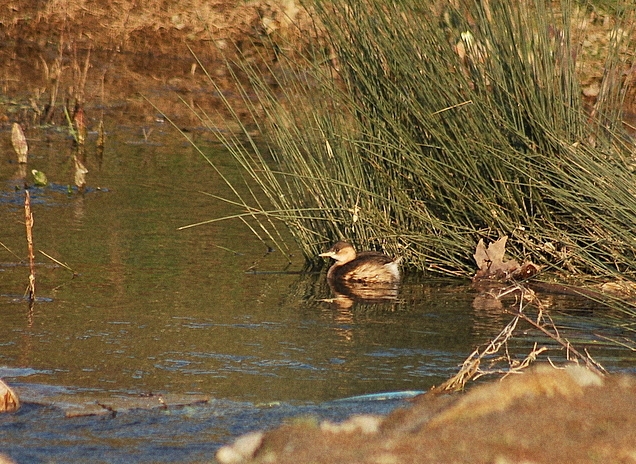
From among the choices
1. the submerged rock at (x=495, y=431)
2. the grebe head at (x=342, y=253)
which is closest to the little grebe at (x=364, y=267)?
the grebe head at (x=342, y=253)

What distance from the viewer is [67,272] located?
681cm

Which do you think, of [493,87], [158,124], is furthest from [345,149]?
[158,124]

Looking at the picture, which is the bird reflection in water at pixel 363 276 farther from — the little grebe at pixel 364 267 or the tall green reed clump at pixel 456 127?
the tall green reed clump at pixel 456 127

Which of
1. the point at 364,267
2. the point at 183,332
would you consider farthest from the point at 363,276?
the point at 183,332

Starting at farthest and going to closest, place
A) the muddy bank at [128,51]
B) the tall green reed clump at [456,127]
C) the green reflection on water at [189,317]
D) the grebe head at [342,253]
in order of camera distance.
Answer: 1. the muddy bank at [128,51]
2. the grebe head at [342,253]
3. the tall green reed clump at [456,127]
4. the green reflection on water at [189,317]

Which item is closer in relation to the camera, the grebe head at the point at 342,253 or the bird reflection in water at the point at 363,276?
the bird reflection in water at the point at 363,276

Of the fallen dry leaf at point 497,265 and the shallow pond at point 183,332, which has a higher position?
the fallen dry leaf at point 497,265

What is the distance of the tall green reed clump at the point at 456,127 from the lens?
648cm

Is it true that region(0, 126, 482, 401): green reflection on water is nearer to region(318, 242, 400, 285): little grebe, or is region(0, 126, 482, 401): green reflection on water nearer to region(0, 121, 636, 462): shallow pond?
region(0, 121, 636, 462): shallow pond

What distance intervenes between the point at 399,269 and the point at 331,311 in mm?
1022

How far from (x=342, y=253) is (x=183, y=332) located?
170 cm

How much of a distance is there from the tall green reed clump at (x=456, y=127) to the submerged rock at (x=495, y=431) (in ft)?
7.95

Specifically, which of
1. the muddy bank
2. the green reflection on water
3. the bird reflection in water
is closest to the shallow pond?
the green reflection on water

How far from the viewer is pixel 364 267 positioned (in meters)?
6.82
